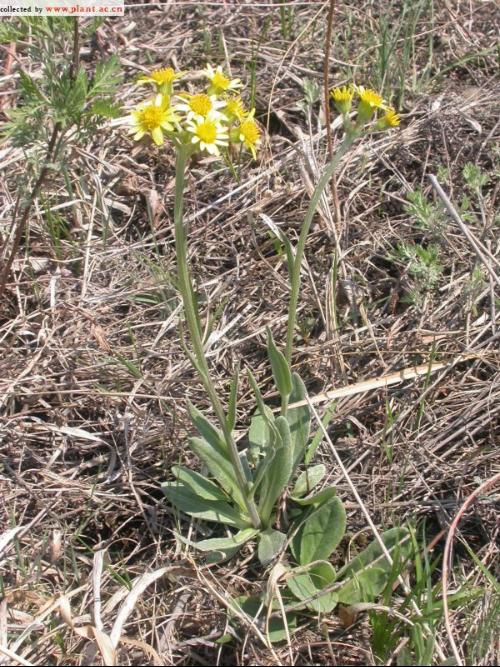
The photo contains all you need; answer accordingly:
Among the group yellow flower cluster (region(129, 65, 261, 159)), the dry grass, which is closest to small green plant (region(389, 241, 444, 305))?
the dry grass

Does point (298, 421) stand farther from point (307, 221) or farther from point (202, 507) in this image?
point (307, 221)

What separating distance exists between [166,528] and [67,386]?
595 millimetres

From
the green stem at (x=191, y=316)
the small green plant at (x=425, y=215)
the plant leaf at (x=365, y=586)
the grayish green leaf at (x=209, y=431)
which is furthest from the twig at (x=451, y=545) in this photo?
the small green plant at (x=425, y=215)

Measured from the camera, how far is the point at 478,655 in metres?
1.73

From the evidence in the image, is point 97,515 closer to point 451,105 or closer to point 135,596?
point 135,596

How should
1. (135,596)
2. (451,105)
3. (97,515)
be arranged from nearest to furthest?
(135,596)
(97,515)
(451,105)

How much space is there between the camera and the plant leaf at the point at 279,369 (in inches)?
75.6

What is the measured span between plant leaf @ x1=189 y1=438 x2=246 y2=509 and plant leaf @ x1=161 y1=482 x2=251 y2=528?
0.03 meters

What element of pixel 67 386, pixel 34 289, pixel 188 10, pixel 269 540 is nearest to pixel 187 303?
pixel 269 540

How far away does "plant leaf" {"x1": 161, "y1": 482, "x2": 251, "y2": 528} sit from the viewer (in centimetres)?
203

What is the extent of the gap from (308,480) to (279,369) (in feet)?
1.22

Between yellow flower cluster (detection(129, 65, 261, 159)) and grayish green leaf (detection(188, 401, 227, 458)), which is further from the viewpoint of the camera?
grayish green leaf (detection(188, 401, 227, 458))

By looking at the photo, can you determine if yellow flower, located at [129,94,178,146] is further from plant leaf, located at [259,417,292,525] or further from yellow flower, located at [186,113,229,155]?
plant leaf, located at [259,417,292,525]

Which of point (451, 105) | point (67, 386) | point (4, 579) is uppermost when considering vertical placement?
point (451, 105)
